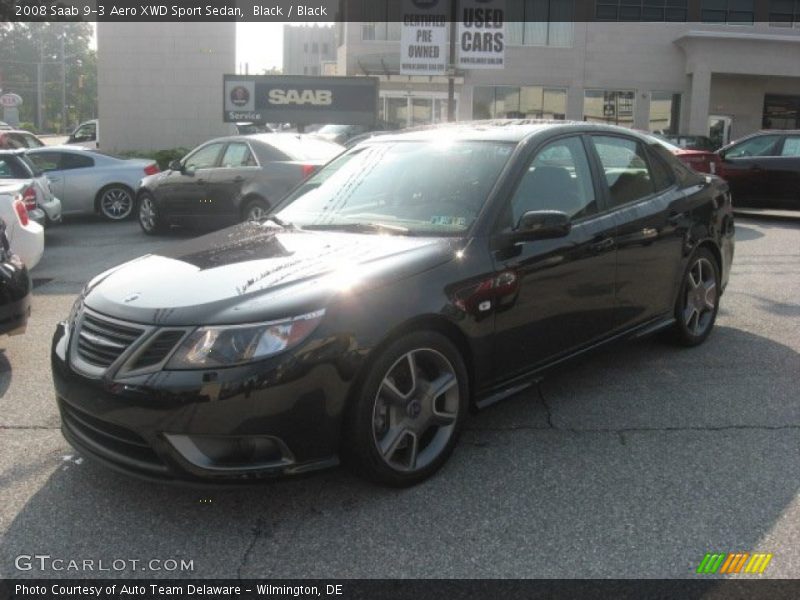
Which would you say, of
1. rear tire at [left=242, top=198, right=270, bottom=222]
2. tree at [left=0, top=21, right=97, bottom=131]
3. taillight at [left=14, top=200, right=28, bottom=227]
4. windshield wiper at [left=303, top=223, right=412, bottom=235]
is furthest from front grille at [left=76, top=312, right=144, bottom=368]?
tree at [left=0, top=21, right=97, bottom=131]

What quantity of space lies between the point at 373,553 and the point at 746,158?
41.3 feet

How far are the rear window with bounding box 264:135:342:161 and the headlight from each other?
28.1 ft

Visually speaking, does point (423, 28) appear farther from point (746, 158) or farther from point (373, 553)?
point (373, 553)

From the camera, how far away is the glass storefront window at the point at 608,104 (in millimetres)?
33344

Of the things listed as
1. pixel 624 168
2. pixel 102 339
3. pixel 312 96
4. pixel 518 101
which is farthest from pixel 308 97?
pixel 518 101

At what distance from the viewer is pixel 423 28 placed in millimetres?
18531

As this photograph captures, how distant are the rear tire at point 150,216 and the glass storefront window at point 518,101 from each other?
22344 millimetres

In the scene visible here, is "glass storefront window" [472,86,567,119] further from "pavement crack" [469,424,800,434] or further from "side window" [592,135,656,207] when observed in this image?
"pavement crack" [469,424,800,434]

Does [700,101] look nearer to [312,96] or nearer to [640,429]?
[312,96]

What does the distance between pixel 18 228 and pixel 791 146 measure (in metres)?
11.9

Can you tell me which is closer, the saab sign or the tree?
the saab sign

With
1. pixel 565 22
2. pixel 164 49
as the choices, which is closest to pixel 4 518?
pixel 164 49

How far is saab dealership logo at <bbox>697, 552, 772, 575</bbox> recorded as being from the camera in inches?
114

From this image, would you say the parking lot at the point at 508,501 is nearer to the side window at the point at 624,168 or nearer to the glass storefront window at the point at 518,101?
the side window at the point at 624,168
